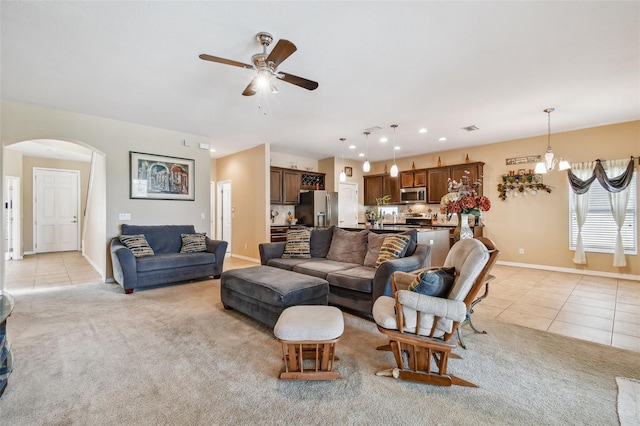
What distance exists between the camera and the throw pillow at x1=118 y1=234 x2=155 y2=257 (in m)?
4.33

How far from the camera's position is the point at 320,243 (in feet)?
14.3

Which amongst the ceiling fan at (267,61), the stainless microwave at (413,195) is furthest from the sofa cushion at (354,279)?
the stainless microwave at (413,195)

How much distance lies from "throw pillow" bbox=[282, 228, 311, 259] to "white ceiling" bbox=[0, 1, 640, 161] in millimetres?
1910

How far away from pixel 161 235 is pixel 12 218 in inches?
189

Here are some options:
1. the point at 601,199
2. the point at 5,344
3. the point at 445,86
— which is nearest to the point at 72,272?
the point at 5,344

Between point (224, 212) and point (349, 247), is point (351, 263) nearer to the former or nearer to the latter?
point (349, 247)

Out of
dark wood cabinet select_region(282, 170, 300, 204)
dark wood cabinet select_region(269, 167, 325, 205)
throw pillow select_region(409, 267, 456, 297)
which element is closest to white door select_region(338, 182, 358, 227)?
dark wood cabinet select_region(269, 167, 325, 205)

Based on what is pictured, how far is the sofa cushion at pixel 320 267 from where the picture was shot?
11.3 feet

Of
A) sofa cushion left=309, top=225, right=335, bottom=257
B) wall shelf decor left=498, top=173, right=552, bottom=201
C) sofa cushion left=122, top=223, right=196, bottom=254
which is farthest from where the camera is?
wall shelf decor left=498, top=173, right=552, bottom=201

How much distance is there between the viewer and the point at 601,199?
5152 millimetres

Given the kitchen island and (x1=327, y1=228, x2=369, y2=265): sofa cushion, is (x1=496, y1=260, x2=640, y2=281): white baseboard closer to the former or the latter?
the kitchen island

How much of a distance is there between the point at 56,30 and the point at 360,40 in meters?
2.61

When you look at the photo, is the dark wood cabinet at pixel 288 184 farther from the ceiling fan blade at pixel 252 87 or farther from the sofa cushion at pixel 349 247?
the ceiling fan blade at pixel 252 87

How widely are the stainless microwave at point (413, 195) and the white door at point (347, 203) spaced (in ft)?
4.61
